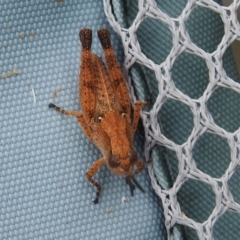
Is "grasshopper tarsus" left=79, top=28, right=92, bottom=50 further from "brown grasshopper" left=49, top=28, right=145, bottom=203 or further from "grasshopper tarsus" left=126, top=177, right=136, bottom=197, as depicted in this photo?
"grasshopper tarsus" left=126, top=177, right=136, bottom=197

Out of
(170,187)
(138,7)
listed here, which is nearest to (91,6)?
(138,7)

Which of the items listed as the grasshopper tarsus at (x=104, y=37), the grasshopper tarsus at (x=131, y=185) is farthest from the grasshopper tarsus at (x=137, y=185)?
the grasshopper tarsus at (x=104, y=37)

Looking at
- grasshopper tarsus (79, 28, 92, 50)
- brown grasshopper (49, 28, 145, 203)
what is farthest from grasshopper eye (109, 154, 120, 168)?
grasshopper tarsus (79, 28, 92, 50)

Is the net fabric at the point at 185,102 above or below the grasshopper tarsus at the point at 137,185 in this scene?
above

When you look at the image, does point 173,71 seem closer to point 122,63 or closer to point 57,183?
point 122,63

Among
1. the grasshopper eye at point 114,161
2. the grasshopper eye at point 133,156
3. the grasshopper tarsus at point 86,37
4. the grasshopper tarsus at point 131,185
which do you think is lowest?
the grasshopper tarsus at point 131,185

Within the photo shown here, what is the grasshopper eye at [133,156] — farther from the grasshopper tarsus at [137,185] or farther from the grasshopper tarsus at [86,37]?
the grasshopper tarsus at [86,37]

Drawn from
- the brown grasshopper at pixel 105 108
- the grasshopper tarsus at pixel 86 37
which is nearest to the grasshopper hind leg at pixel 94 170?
the brown grasshopper at pixel 105 108
